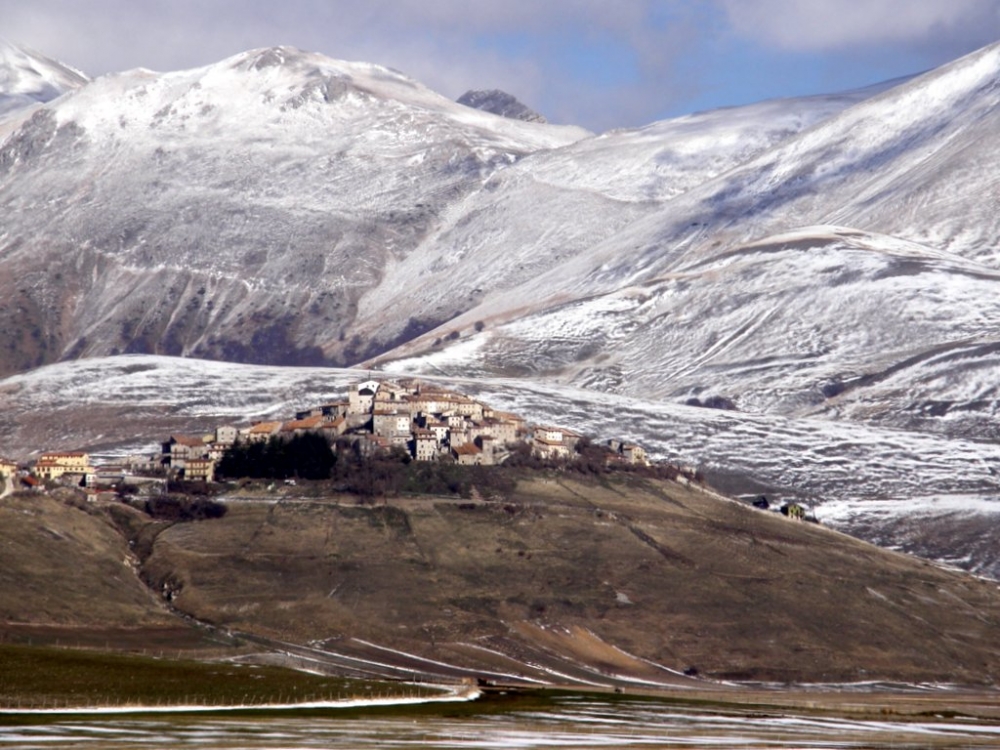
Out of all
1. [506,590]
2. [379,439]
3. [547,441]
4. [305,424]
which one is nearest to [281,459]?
[379,439]

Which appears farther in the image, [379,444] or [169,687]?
[379,444]

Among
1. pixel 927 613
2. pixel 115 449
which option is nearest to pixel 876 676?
pixel 927 613

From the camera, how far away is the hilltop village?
537 feet

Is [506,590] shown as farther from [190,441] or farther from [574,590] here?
[190,441]

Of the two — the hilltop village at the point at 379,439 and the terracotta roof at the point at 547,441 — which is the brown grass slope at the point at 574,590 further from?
the terracotta roof at the point at 547,441

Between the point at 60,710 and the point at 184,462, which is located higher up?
the point at 184,462

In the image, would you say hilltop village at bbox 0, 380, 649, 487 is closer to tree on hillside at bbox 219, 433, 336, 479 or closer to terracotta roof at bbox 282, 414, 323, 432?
terracotta roof at bbox 282, 414, 323, 432

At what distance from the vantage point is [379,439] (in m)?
170

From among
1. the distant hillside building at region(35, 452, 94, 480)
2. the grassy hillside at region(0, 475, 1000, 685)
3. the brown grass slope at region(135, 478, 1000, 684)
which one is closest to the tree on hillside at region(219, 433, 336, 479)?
the grassy hillside at region(0, 475, 1000, 685)

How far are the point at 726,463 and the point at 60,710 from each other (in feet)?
427

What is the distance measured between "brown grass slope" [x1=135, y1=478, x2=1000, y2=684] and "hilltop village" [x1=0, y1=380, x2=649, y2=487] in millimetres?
12898

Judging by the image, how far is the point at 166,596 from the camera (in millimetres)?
129500

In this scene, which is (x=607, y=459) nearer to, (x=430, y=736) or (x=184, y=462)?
(x=184, y=462)

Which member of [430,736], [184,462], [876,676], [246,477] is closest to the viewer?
[430,736]
